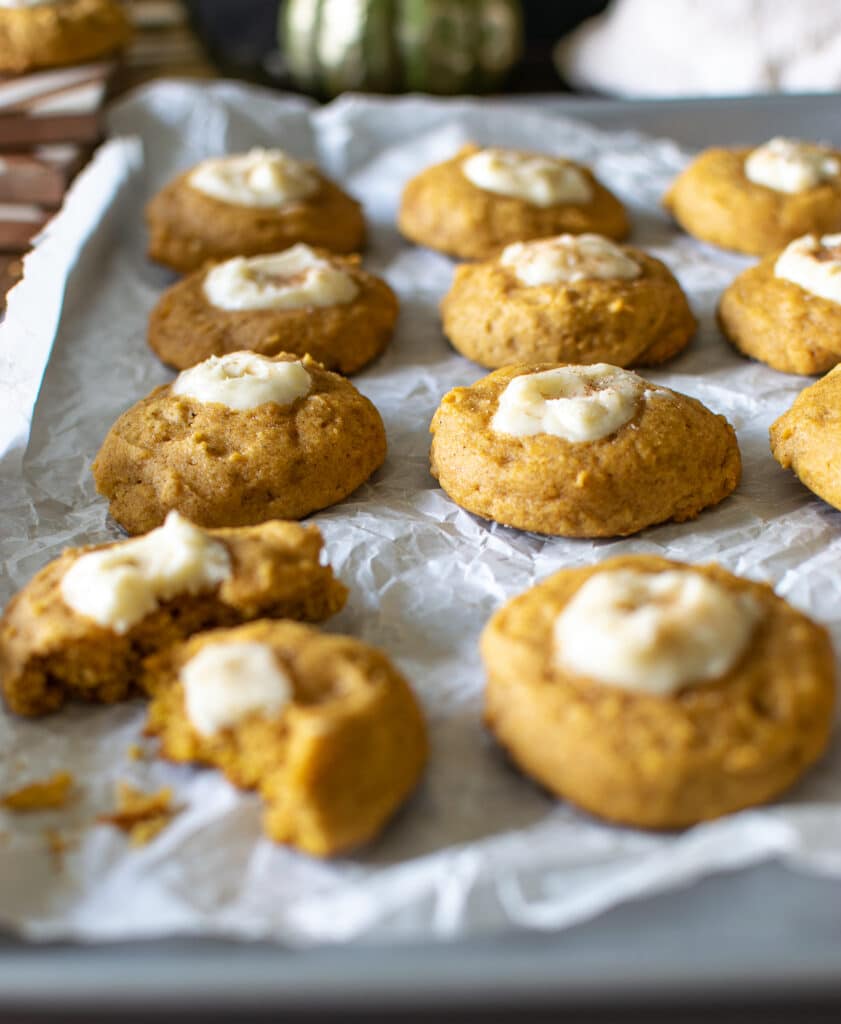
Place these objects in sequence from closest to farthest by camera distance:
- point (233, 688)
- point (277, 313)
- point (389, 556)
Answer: point (233, 688) → point (389, 556) → point (277, 313)

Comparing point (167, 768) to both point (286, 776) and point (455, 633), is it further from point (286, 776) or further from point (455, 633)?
point (455, 633)

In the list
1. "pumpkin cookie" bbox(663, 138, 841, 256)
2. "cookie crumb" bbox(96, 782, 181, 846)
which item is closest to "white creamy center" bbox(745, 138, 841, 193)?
"pumpkin cookie" bbox(663, 138, 841, 256)

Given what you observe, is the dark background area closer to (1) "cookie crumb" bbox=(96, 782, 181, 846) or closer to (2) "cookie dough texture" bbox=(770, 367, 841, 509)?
(2) "cookie dough texture" bbox=(770, 367, 841, 509)

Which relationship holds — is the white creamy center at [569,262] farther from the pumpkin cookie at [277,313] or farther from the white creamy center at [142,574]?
the white creamy center at [142,574]

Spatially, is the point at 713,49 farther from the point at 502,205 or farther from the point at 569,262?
the point at 569,262

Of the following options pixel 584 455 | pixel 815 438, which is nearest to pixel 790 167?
pixel 815 438

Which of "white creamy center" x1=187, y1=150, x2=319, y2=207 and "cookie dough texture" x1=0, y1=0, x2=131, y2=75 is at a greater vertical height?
"cookie dough texture" x1=0, y1=0, x2=131, y2=75

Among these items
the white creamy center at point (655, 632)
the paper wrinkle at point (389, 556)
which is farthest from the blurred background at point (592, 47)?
the white creamy center at point (655, 632)
